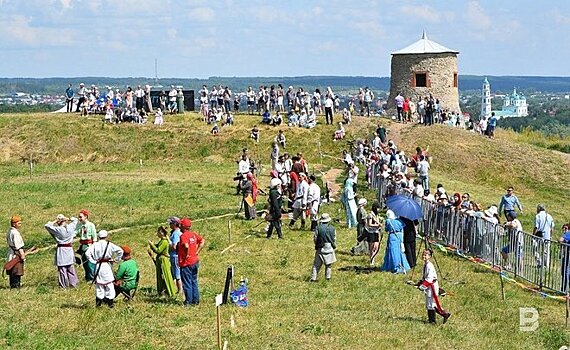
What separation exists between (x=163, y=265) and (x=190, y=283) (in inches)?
36.6

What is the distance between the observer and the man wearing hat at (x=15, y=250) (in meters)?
17.7

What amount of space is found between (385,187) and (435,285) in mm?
12988

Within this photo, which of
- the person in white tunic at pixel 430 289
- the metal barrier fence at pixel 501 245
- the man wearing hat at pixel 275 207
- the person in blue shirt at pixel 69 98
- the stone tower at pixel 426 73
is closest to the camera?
the person in white tunic at pixel 430 289

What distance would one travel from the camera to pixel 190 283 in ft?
54.4

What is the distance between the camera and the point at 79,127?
4603cm

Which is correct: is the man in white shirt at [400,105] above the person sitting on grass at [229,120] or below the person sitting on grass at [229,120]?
above

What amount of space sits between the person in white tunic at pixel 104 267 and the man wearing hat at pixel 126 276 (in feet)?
0.57

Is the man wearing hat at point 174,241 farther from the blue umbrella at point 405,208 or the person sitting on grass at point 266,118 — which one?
the person sitting on grass at point 266,118

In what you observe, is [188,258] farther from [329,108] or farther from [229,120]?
[229,120]

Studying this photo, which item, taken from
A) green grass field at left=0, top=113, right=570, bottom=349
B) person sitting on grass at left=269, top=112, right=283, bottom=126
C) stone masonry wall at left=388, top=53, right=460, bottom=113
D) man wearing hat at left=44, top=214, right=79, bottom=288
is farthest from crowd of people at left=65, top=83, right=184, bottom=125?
man wearing hat at left=44, top=214, right=79, bottom=288

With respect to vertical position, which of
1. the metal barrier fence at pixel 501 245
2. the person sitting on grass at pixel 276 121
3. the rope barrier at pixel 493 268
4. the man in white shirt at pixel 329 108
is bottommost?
the rope barrier at pixel 493 268

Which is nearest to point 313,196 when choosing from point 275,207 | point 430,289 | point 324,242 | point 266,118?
point 275,207

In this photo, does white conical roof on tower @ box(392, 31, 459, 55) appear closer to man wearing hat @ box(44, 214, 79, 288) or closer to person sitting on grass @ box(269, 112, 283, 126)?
person sitting on grass @ box(269, 112, 283, 126)

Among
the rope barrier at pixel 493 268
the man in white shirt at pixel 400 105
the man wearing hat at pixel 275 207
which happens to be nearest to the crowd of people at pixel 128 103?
the man in white shirt at pixel 400 105
